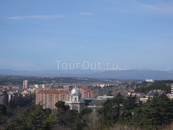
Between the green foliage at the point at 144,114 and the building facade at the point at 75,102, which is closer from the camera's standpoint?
the green foliage at the point at 144,114

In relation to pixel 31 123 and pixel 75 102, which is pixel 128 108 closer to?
pixel 31 123

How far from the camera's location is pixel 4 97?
111ft

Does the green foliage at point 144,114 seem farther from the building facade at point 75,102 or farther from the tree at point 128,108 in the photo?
the building facade at point 75,102

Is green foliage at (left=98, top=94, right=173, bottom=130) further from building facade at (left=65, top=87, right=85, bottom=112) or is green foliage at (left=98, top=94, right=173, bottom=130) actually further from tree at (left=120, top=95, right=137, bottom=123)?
building facade at (left=65, top=87, right=85, bottom=112)

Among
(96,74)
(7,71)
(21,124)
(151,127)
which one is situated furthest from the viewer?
(7,71)

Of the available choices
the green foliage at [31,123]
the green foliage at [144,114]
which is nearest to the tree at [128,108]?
the green foliage at [144,114]

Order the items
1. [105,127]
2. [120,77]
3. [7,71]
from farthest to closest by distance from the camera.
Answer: [7,71] < [120,77] < [105,127]

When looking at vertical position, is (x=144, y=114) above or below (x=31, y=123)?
below

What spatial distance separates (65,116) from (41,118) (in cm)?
584

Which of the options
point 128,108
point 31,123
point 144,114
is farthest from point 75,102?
point 31,123

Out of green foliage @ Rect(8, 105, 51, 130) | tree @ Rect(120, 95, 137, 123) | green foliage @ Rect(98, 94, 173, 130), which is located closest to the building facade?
tree @ Rect(120, 95, 137, 123)

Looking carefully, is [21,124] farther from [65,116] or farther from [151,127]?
[65,116]

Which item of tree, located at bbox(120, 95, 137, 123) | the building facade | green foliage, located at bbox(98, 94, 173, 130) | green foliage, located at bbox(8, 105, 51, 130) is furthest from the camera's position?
the building facade

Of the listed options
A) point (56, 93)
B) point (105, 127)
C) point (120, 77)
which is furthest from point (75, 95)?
point (120, 77)
